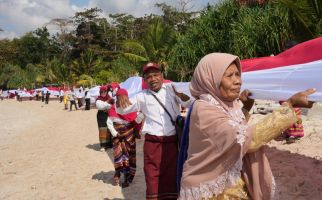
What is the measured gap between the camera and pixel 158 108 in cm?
375

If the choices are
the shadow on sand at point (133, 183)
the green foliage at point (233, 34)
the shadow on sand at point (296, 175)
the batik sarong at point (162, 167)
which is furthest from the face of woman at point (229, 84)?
the green foliage at point (233, 34)

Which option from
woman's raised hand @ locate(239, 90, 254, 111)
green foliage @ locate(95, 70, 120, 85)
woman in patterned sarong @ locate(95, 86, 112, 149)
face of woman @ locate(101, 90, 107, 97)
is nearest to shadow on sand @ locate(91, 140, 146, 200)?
woman in patterned sarong @ locate(95, 86, 112, 149)

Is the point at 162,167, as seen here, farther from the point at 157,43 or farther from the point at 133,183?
the point at 157,43

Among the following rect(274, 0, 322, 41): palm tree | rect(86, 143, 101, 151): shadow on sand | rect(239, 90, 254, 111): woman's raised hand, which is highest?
rect(274, 0, 322, 41): palm tree

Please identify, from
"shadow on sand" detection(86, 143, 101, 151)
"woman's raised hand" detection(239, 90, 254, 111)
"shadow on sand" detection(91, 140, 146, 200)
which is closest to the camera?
"woman's raised hand" detection(239, 90, 254, 111)

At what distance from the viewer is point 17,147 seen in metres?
12.5

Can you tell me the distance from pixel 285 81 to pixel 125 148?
388cm

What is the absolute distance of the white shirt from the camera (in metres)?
3.71

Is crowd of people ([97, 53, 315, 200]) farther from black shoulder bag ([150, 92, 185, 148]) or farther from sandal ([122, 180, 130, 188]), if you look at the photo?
sandal ([122, 180, 130, 188])

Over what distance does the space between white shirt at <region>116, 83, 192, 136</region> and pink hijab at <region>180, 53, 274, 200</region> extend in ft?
4.72

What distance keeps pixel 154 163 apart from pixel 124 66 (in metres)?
29.5

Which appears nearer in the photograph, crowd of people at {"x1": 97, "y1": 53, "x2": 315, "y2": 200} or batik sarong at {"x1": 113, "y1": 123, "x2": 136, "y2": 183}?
crowd of people at {"x1": 97, "y1": 53, "x2": 315, "y2": 200}

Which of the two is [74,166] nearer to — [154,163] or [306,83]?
[154,163]

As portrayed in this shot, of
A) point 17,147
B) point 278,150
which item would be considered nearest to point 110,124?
point 278,150
